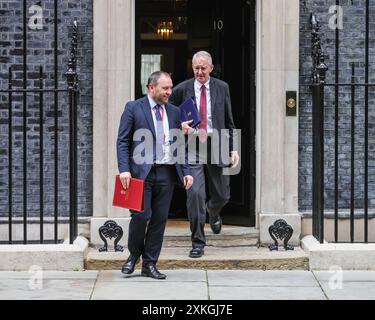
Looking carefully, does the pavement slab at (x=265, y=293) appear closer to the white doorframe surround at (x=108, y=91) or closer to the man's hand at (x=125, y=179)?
the man's hand at (x=125, y=179)

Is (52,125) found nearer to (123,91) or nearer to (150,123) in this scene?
(123,91)

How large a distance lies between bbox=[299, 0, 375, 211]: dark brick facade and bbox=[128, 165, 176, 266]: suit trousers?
1.86 metres

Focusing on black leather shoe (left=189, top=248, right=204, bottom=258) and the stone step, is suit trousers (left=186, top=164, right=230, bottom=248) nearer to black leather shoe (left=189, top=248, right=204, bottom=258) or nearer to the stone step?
black leather shoe (left=189, top=248, right=204, bottom=258)

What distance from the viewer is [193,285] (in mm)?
7996

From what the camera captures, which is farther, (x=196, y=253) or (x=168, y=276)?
(x=196, y=253)

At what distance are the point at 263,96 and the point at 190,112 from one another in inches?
42.8

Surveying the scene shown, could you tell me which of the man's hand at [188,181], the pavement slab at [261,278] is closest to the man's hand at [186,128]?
the man's hand at [188,181]

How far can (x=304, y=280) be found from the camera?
8.26 meters

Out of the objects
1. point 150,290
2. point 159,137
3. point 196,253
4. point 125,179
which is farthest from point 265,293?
point 159,137

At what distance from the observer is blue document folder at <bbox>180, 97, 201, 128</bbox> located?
851 cm

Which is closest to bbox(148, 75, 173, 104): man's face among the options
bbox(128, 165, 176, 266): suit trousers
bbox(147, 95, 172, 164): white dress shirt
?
bbox(147, 95, 172, 164): white dress shirt

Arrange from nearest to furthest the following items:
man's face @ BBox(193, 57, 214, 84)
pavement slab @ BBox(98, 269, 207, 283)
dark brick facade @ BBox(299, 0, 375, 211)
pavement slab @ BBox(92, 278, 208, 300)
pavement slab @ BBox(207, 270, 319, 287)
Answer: pavement slab @ BBox(92, 278, 208, 300)
pavement slab @ BBox(207, 270, 319, 287)
pavement slab @ BBox(98, 269, 207, 283)
man's face @ BBox(193, 57, 214, 84)
dark brick facade @ BBox(299, 0, 375, 211)

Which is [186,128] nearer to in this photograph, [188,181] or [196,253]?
[188,181]
